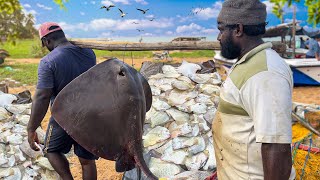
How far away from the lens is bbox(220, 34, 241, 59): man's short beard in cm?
177

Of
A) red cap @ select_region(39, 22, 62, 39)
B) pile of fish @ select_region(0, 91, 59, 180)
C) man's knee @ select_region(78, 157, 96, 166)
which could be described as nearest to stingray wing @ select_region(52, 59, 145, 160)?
red cap @ select_region(39, 22, 62, 39)

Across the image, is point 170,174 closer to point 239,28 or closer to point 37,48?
point 239,28

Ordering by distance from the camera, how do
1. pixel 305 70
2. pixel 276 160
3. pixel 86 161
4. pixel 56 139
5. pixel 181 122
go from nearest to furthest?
pixel 276 160, pixel 56 139, pixel 86 161, pixel 181 122, pixel 305 70

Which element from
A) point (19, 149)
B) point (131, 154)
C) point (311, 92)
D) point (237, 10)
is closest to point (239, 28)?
point (237, 10)

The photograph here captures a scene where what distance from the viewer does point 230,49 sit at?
70.4 inches

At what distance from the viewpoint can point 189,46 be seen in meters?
2.82

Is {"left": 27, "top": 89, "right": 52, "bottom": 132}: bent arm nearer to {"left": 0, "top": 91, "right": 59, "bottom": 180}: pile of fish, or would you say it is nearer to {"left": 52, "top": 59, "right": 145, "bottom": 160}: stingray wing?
{"left": 52, "top": 59, "right": 145, "bottom": 160}: stingray wing

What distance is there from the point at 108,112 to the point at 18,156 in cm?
258

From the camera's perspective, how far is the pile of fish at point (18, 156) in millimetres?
4113

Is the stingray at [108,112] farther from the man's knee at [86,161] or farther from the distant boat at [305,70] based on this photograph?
the distant boat at [305,70]

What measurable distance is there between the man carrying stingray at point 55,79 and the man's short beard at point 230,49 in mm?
1938

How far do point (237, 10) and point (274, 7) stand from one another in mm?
3112

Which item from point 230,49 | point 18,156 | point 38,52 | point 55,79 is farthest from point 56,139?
point 38,52

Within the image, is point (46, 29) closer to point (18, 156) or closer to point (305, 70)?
point (18, 156)
